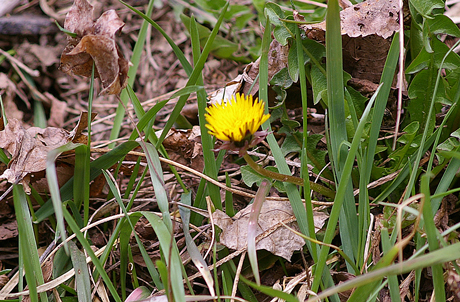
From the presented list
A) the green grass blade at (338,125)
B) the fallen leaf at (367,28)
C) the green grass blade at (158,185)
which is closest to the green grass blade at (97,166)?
the green grass blade at (158,185)

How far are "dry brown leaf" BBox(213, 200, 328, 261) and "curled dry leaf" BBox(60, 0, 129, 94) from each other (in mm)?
467

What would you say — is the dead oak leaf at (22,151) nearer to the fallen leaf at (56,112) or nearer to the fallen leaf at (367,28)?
the fallen leaf at (56,112)

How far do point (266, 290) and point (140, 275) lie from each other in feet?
1.83

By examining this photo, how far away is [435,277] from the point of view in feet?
2.59

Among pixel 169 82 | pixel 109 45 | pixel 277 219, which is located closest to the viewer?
pixel 109 45

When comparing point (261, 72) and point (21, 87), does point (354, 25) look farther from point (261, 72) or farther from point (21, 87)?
point (21, 87)

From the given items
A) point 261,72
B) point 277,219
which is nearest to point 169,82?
point 261,72

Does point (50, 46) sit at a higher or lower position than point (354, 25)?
lower

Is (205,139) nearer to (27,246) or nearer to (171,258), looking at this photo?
(171,258)

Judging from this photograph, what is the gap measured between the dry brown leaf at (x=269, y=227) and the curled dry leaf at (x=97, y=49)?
0.47 metres

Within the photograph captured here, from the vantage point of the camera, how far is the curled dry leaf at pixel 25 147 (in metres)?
1.12

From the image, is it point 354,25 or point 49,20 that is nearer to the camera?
point 354,25

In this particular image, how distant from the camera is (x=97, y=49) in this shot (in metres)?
1.02

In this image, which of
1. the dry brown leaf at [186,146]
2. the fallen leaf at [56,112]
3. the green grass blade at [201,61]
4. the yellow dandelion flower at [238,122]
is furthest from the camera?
the fallen leaf at [56,112]
